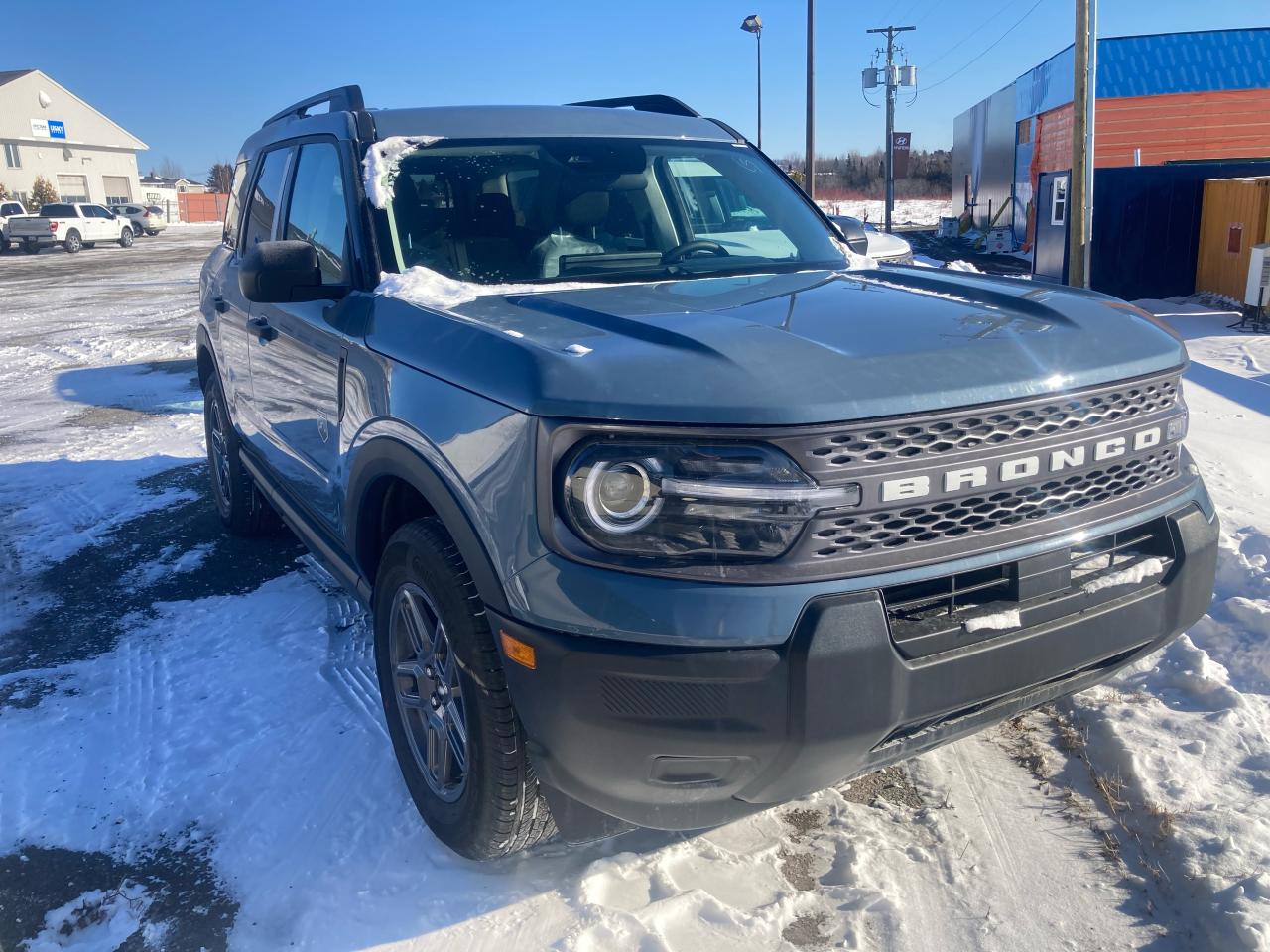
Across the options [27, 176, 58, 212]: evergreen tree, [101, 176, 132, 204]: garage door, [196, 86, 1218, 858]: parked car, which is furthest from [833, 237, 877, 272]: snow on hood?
[101, 176, 132, 204]: garage door

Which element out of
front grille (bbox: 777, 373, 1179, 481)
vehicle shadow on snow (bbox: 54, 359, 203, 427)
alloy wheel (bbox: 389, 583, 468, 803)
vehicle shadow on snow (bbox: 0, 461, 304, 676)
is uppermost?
front grille (bbox: 777, 373, 1179, 481)

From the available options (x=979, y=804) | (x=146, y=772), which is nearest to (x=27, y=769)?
(x=146, y=772)

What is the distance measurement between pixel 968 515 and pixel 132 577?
420 cm

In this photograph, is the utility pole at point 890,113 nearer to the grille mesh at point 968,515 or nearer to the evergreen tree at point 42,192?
the grille mesh at point 968,515

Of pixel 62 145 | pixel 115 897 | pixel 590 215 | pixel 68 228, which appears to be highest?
pixel 62 145

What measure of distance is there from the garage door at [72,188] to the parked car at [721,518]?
70.0m

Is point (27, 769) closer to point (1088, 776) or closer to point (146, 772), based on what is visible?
point (146, 772)

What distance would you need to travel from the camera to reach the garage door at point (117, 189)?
2670 inches

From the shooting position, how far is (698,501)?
207 cm

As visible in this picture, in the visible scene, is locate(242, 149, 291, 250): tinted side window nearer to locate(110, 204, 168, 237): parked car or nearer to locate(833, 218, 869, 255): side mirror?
locate(833, 218, 869, 255): side mirror

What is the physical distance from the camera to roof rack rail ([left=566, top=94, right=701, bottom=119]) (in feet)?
15.2

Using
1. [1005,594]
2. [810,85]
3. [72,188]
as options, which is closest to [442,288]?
[1005,594]

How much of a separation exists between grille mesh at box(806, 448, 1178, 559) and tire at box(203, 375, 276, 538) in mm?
3777

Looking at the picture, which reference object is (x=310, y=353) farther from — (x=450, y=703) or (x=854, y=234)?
(x=854, y=234)
